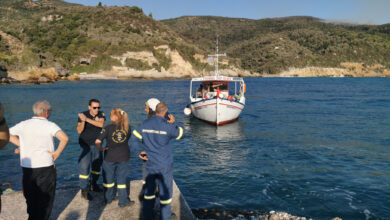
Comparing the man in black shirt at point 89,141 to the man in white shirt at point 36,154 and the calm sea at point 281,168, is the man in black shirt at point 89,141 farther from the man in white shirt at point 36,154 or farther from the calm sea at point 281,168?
the calm sea at point 281,168

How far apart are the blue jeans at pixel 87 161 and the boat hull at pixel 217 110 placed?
14.3 meters

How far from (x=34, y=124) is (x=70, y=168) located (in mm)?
7905

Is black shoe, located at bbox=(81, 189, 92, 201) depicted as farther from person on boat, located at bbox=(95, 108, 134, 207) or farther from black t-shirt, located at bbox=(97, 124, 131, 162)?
black t-shirt, located at bbox=(97, 124, 131, 162)

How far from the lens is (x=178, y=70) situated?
385 feet

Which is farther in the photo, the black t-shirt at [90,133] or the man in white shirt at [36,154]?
the black t-shirt at [90,133]

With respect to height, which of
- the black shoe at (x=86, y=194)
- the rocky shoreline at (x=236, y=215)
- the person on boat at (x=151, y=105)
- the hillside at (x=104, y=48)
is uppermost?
the hillside at (x=104, y=48)

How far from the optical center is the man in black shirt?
19.4ft

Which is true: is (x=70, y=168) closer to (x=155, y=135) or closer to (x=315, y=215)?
(x=155, y=135)

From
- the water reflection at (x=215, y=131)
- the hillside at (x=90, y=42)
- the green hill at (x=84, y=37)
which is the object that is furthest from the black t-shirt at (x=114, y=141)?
the green hill at (x=84, y=37)

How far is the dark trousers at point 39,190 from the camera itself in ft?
13.4

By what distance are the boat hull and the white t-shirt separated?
16314 millimetres

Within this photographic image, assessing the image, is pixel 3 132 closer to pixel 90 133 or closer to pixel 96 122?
pixel 96 122

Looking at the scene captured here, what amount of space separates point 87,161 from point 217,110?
14.7 meters

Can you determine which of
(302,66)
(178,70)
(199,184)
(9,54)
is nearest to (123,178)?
(199,184)
